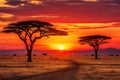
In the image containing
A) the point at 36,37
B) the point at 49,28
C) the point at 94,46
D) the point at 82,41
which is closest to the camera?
the point at 36,37

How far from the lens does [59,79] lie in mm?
26250

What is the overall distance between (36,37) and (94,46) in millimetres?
40878

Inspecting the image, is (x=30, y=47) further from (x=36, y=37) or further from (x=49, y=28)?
(x=49, y=28)

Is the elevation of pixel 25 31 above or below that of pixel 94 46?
above

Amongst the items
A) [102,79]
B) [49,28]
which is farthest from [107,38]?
[102,79]

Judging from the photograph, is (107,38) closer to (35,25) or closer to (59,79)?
→ (35,25)

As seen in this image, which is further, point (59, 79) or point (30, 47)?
point (30, 47)

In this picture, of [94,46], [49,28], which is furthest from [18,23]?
[94,46]

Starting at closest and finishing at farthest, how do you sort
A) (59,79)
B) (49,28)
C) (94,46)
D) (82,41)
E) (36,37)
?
(59,79)
(36,37)
(49,28)
(94,46)
(82,41)

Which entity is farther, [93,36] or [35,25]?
[93,36]

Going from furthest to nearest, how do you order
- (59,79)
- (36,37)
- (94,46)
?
(94,46) < (36,37) < (59,79)

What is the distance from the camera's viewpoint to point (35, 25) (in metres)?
76.1

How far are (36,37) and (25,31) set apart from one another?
9.81ft

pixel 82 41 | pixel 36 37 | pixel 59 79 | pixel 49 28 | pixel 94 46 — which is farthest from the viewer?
pixel 82 41
